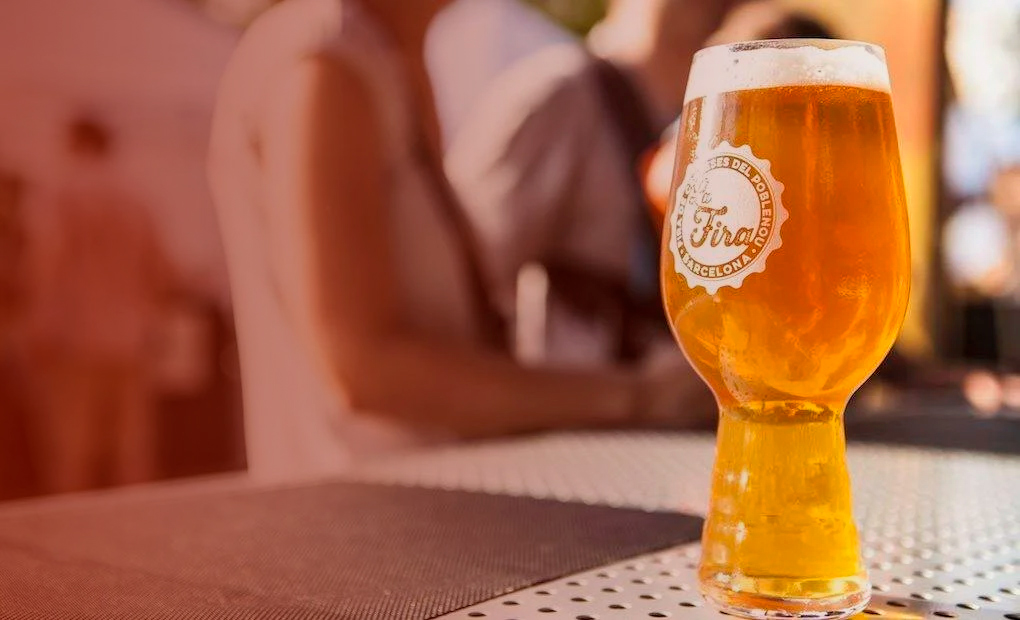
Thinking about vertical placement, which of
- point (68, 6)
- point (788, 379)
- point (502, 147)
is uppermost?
point (68, 6)

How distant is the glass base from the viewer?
573 mm

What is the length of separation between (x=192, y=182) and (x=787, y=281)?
10.8ft

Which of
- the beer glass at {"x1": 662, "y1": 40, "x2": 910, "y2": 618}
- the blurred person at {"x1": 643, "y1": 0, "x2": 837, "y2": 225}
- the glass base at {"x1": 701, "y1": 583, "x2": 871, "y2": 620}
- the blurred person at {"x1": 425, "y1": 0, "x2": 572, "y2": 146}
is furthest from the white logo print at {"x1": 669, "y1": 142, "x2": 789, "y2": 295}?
the blurred person at {"x1": 425, "y1": 0, "x2": 572, "y2": 146}

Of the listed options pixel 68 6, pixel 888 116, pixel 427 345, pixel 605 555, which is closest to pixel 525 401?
pixel 427 345

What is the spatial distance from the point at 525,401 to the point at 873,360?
1.33 m

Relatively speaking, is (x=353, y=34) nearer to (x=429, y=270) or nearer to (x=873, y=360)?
(x=429, y=270)

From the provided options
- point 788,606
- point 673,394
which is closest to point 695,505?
point 788,606

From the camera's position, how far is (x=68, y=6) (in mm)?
3084

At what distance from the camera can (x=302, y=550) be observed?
0.73 m

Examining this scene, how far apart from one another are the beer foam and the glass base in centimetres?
29

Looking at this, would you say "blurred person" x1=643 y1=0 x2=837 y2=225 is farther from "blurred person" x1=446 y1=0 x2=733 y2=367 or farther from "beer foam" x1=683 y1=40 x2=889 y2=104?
"beer foam" x1=683 y1=40 x2=889 y2=104

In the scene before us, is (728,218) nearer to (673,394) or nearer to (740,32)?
(673,394)

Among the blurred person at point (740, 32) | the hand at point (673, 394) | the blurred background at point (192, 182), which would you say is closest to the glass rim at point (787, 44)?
the hand at point (673, 394)

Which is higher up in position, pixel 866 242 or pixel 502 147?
pixel 502 147
